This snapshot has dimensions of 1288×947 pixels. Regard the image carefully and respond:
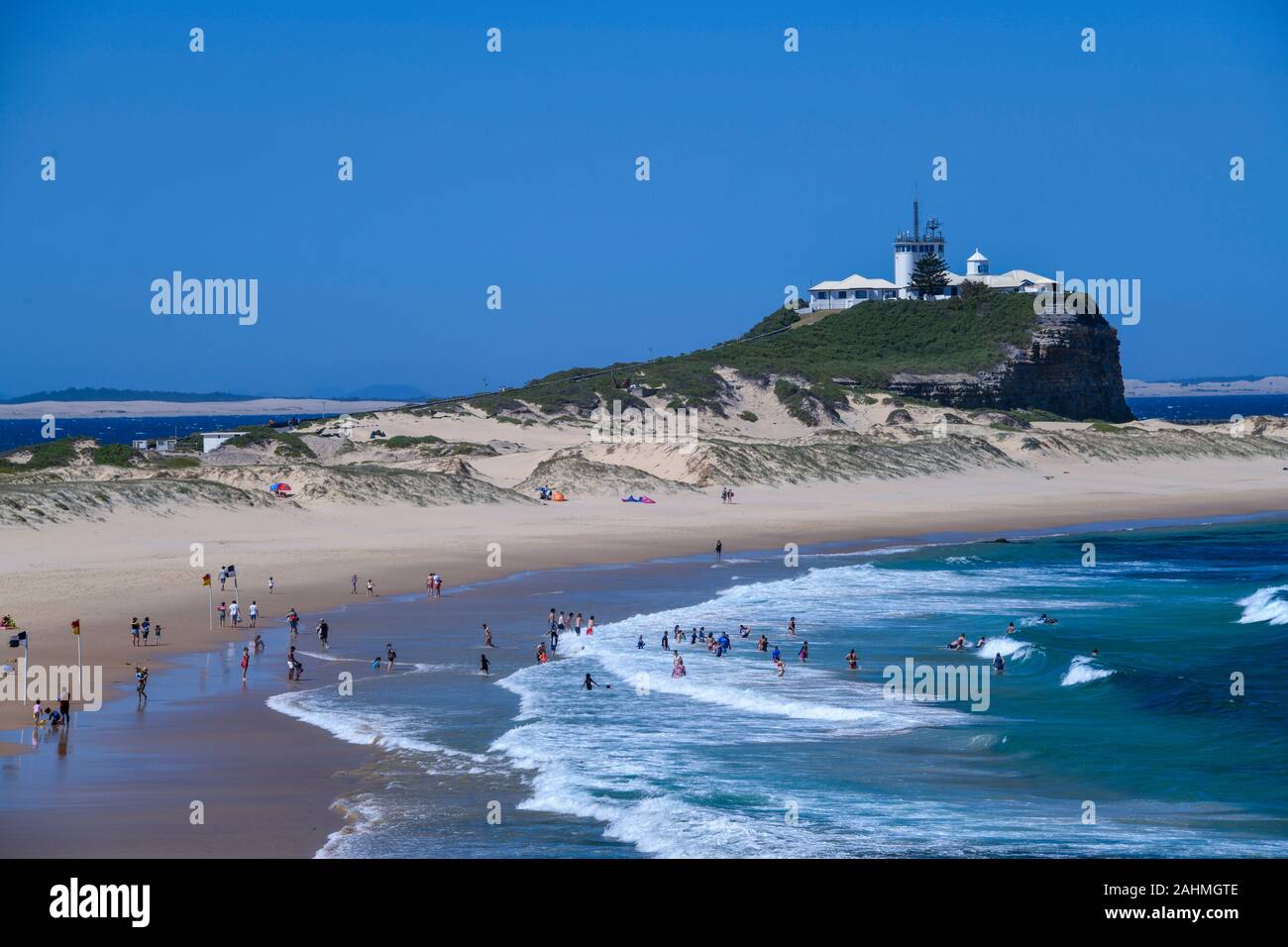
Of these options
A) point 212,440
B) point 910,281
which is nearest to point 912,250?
point 910,281

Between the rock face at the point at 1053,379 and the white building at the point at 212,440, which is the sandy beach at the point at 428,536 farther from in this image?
the rock face at the point at 1053,379

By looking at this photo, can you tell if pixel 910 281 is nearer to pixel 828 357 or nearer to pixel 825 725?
pixel 828 357

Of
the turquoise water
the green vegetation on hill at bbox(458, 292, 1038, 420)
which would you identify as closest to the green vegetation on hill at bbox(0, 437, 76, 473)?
the turquoise water

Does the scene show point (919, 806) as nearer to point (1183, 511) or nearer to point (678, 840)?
point (678, 840)

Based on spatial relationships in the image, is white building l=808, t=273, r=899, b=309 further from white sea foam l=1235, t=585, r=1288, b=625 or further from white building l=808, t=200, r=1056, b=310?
white sea foam l=1235, t=585, r=1288, b=625

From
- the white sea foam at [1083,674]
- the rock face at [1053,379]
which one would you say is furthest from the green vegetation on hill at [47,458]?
the rock face at [1053,379]
